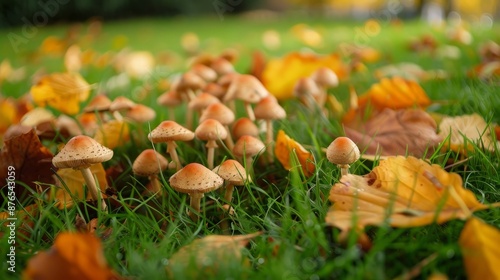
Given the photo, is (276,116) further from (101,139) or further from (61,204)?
(61,204)

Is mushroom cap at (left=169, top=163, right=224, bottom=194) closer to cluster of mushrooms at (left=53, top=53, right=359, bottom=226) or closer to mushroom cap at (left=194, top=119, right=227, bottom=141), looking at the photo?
cluster of mushrooms at (left=53, top=53, right=359, bottom=226)

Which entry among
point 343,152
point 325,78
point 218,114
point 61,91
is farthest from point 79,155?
point 325,78

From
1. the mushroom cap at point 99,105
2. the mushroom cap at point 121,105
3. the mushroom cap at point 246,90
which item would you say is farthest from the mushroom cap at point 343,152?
the mushroom cap at point 99,105

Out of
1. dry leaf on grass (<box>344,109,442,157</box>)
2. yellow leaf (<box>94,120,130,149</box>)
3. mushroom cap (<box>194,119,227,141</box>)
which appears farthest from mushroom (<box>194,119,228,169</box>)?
dry leaf on grass (<box>344,109,442,157</box>)

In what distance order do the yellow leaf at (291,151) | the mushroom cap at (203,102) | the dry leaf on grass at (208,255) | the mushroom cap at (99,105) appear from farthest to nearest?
the mushroom cap at (99,105) < the mushroom cap at (203,102) < the yellow leaf at (291,151) < the dry leaf on grass at (208,255)

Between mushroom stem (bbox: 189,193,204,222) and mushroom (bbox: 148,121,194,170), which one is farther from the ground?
mushroom (bbox: 148,121,194,170)

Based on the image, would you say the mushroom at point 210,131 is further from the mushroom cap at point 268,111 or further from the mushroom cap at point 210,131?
the mushroom cap at point 268,111
